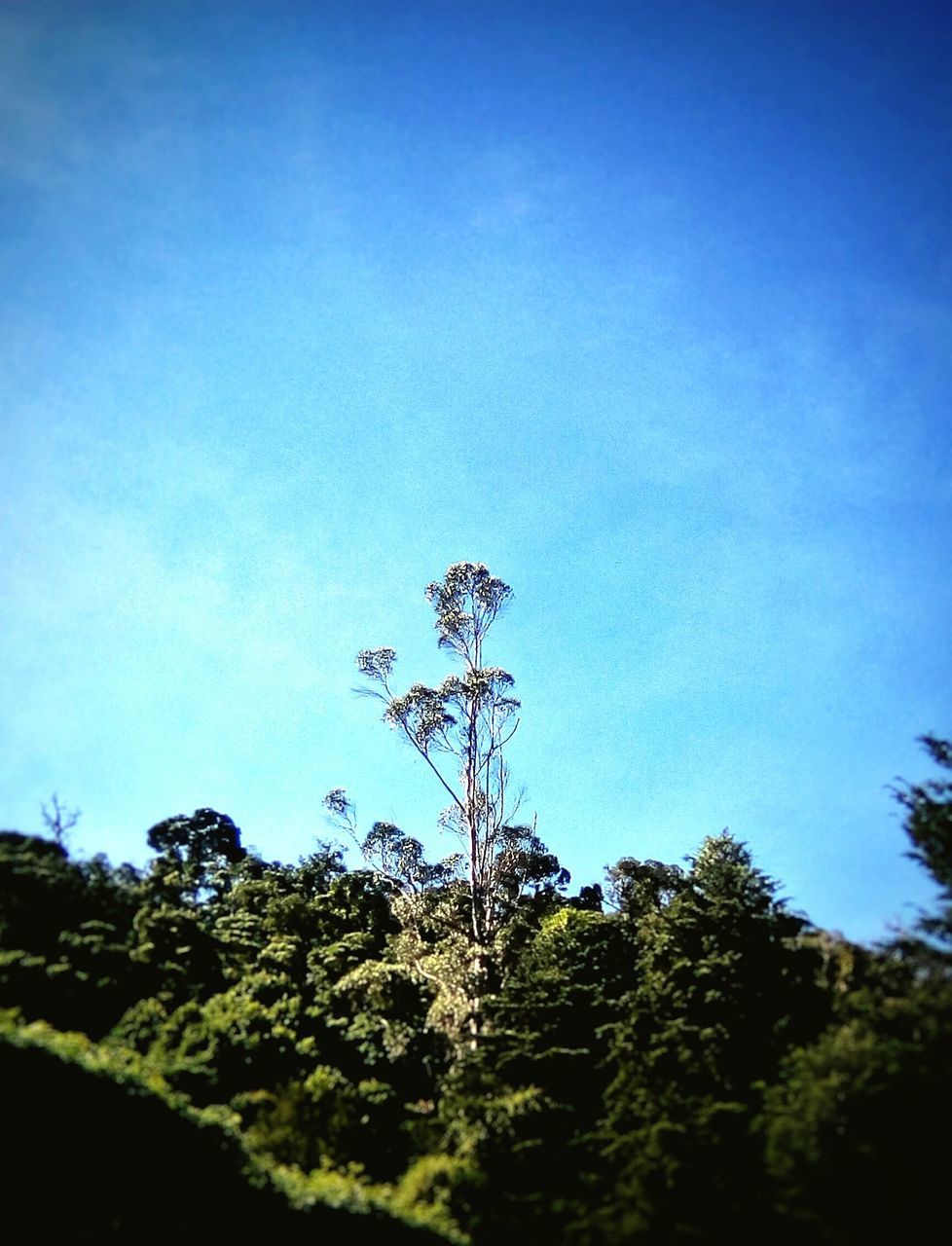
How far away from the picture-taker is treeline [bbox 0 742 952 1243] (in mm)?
11734

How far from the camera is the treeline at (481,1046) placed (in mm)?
11578

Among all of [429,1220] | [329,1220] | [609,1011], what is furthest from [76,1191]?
[609,1011]

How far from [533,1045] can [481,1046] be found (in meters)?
1.31

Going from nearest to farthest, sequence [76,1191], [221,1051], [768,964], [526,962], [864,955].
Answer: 1. [76,1191]
2. [864,955]
3. [221,1051]
4. [768,964]
5. [526,962]

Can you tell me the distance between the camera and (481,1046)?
16422 mm

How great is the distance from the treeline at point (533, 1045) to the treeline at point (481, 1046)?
0.06 metres

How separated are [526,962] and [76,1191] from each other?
1172 cm

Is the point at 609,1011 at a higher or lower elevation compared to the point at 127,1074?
higher

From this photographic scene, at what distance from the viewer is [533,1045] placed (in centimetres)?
1658

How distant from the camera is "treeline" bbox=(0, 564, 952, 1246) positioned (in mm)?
11578

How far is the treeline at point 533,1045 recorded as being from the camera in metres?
11.7

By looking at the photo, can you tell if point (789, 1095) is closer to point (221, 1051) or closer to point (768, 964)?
point (768, 964)

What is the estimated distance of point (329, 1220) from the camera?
1147cm

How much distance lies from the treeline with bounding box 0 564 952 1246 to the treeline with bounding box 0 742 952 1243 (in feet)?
0.18
